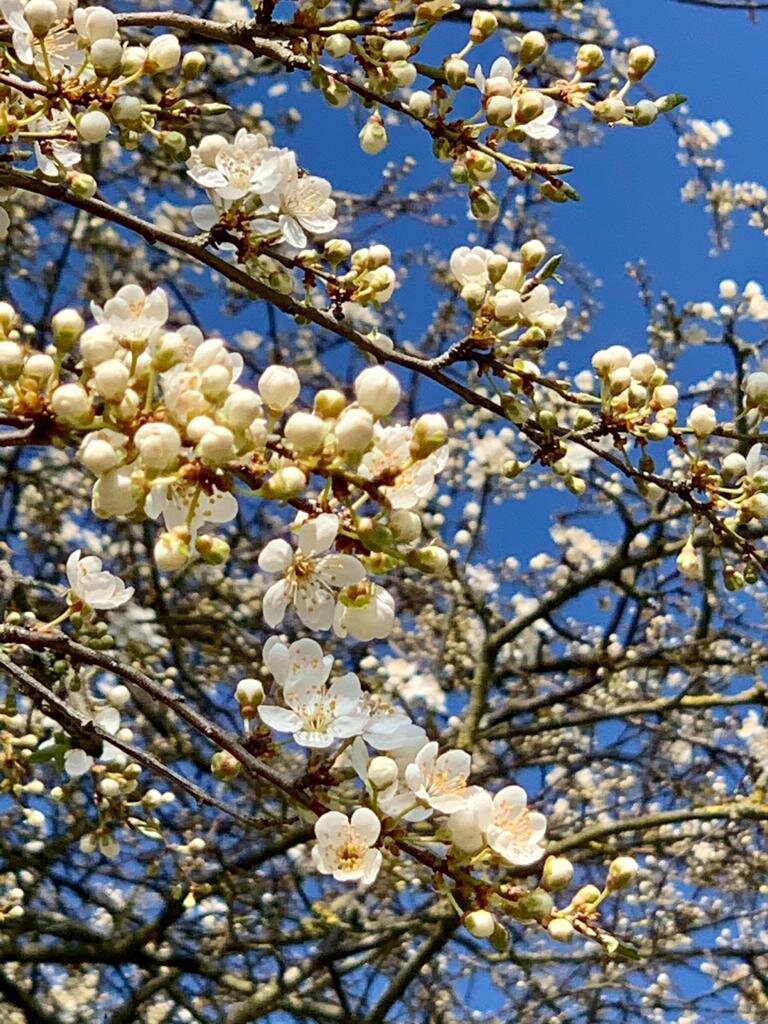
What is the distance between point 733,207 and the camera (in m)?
5.16

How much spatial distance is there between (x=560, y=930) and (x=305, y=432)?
0.56m

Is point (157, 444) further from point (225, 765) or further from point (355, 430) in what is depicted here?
point (225, 765)

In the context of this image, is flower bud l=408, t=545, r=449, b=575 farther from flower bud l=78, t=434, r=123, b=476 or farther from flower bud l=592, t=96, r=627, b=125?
flower bud l=592, t=96, r=627, b=125

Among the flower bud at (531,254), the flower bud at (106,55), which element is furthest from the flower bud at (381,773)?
the flower bud at (106,55)

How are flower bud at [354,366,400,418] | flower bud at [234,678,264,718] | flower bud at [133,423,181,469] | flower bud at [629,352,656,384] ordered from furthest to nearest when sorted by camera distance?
flower bud at [629,352,656,384] → flower bud at [234,678,264,718] → flower bud at [354,366,400,418] → flower bud at [133,423,181,469]

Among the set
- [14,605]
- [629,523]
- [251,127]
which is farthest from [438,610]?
[14,605]

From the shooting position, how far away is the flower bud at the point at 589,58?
5.23 feet

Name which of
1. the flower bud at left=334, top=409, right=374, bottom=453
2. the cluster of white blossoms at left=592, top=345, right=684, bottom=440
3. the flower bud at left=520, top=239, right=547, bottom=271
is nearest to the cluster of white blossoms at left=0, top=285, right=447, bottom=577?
the flower bud at left=334, top=409, right=374, bottom=453

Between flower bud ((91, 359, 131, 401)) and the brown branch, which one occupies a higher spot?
the brown branch

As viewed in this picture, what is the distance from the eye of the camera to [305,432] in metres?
0.89

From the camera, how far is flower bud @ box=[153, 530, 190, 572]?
0.94m

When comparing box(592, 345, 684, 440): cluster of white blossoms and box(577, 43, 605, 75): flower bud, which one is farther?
box(577, 43, 605, 75): flower bud

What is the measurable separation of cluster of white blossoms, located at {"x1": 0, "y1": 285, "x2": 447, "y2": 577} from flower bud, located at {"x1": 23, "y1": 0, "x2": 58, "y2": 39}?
0.43 metres

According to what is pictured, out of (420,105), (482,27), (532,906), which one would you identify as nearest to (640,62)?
(482,27)
